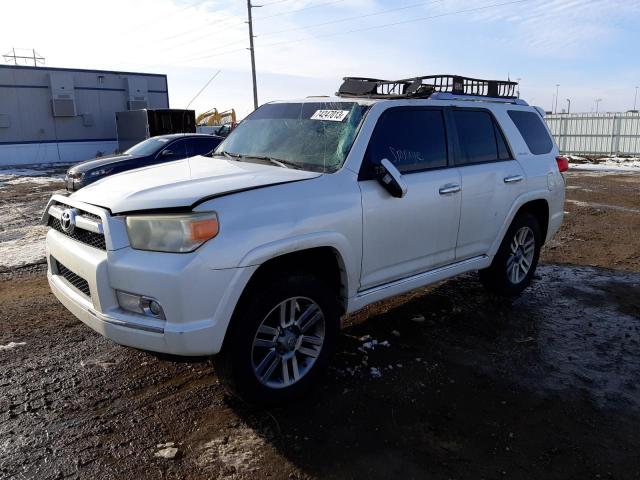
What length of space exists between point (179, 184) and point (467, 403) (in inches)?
89.4

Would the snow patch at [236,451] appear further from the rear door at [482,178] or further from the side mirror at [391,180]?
the rear door at [482,178]

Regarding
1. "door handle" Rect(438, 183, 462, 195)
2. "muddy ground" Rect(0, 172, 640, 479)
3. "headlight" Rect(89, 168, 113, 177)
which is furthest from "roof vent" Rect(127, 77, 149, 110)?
"door handle" Rect(438, 183, 462, 195)

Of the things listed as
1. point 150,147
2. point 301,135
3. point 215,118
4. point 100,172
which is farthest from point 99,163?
point 215,118

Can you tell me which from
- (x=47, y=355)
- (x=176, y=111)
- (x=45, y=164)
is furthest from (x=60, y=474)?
(x=45, y=164)

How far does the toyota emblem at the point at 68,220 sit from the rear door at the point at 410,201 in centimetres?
182

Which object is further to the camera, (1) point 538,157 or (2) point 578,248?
(2) point 578,248

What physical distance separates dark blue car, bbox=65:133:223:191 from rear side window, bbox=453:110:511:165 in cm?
685

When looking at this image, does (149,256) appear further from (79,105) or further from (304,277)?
(79,105)

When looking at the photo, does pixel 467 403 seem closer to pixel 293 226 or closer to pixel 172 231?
pixel 293 226

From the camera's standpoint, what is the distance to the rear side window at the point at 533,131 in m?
5.18

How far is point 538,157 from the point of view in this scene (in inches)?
206

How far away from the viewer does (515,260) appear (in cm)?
527

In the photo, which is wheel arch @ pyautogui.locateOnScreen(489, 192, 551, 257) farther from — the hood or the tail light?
the hood

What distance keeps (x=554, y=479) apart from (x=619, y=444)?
57 cm
